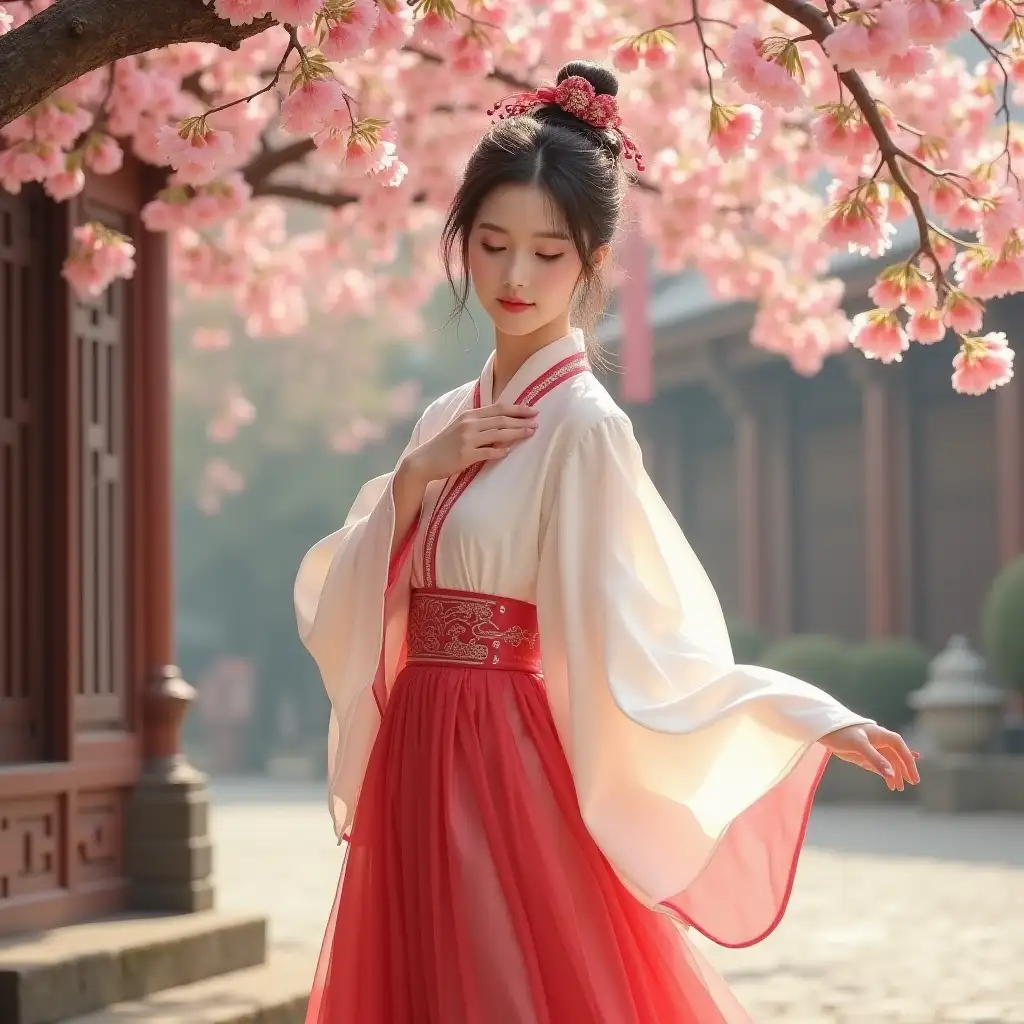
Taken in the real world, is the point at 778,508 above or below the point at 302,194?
below

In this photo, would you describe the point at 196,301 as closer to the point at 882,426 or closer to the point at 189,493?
the point at 189,493

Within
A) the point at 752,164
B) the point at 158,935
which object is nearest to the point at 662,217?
the point at 752,164

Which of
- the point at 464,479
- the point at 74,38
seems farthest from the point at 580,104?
the point at 74,38

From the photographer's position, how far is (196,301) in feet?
69.4

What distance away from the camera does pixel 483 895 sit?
284 centimetres

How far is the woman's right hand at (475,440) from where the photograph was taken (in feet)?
9.71

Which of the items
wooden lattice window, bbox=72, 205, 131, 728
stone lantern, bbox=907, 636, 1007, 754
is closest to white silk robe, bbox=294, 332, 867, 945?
wooden lattice window, bbox=72, 205, 131, 728

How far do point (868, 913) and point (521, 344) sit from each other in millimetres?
4848

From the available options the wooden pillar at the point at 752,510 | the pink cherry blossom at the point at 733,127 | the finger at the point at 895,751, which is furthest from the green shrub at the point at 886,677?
the finger at the point at 895,751

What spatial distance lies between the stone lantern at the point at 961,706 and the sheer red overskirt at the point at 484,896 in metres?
9.72

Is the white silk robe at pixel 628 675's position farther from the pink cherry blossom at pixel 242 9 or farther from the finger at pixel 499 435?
the pink cherry blossom at pixel 242 9

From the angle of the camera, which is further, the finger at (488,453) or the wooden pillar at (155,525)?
the wooden pillar at (155,525)

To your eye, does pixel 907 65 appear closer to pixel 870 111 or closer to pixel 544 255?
pixel 870 111

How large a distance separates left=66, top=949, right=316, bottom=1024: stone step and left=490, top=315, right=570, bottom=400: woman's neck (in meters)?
2.14
